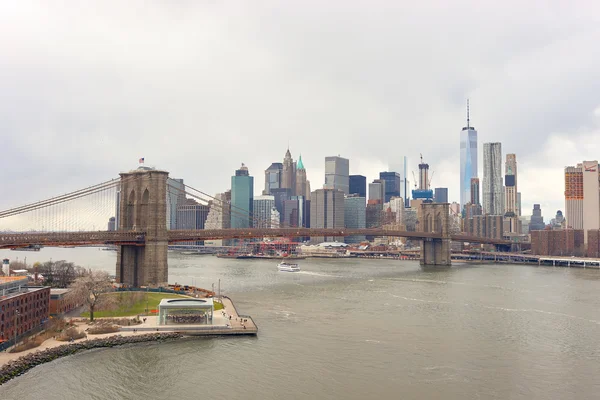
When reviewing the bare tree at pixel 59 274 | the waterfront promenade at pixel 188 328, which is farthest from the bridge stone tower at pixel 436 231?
the waterfront promenade at pixel 188 328

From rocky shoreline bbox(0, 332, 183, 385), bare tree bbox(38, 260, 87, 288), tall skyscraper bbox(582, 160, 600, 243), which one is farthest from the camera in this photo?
tall skyscraper bbox(582, 160, 600, 243)

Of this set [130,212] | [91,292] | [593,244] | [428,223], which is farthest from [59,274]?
[593,244]

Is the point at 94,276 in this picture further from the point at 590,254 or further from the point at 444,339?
the point at 590,254

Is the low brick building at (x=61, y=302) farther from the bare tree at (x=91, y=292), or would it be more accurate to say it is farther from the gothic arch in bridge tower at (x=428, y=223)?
the gothic arch in bridge tower at (x=428, y=223)

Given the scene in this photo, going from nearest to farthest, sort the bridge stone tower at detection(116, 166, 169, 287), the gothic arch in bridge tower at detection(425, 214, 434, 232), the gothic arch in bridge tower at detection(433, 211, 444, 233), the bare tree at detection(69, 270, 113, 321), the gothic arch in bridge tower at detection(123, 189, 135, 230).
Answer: the bare tree at detection(69, 270, 113, 321)
the bridge stone tower at detection(116, 166, 169, 287)
the gothic arch in bridge tower at detection(123, 189, 135, 230)
the gothic arch in bridge tower at detection(433, 211, 444, 233)
the gothic arch in bridge tower at detection(425, 214, 434, 232)

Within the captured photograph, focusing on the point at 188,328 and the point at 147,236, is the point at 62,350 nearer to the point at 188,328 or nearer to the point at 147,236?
the point at 188,328

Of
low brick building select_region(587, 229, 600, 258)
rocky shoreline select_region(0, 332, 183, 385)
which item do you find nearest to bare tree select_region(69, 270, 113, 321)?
rocky shoreline select_region(0, 332, 183, 385)

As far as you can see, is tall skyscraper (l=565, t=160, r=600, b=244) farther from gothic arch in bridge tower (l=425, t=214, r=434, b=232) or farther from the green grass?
the green grass
